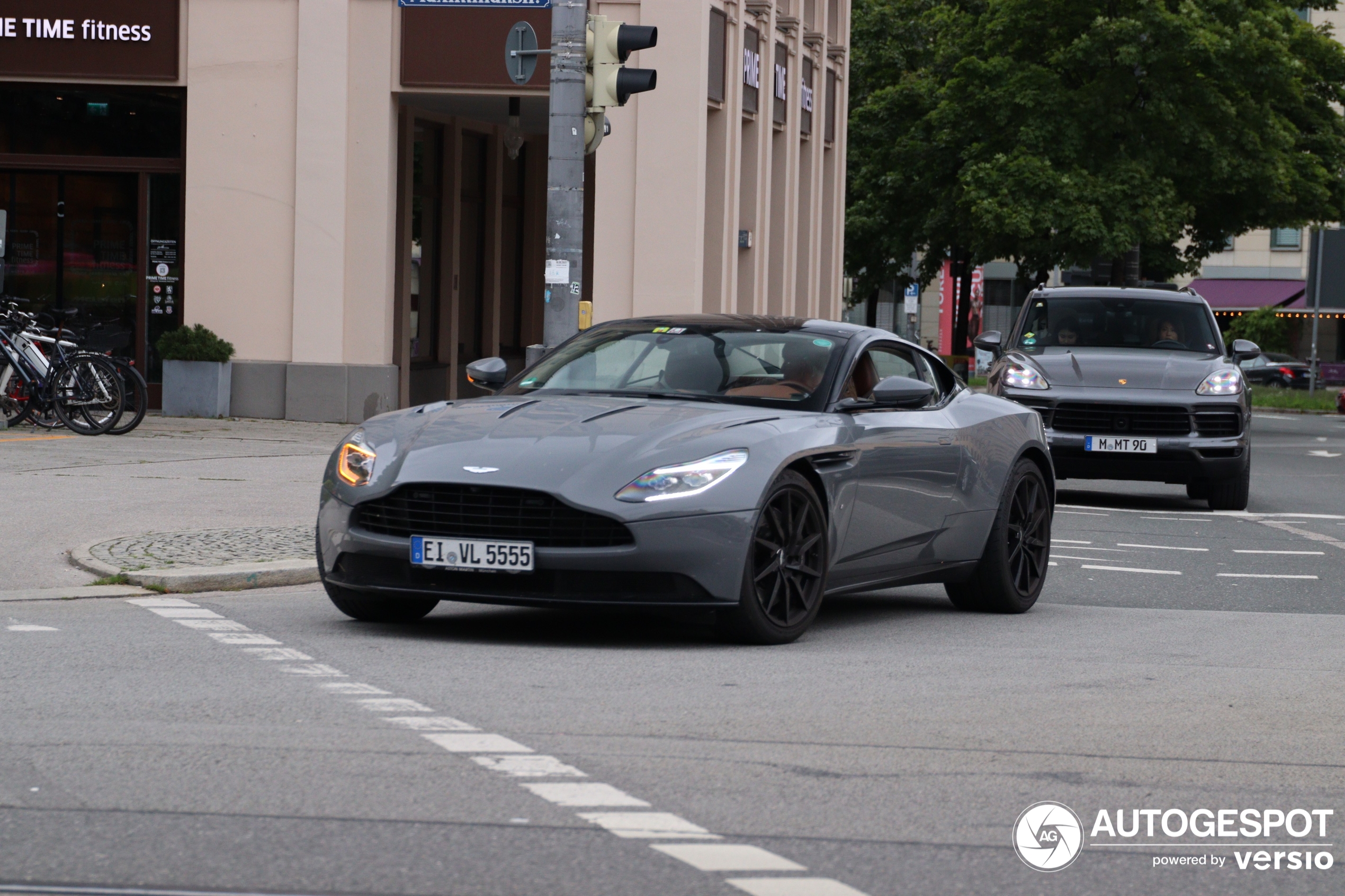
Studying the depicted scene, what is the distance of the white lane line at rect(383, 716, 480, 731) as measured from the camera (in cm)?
582

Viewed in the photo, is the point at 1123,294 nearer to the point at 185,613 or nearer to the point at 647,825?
the point at 185,613

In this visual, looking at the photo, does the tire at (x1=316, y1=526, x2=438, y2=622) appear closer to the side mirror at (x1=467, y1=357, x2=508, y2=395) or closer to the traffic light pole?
the side mirror at (x1=467, y1=357, x2=508, y2=395)

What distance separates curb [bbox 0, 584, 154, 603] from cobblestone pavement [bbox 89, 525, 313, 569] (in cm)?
32

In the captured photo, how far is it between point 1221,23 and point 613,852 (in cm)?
3168

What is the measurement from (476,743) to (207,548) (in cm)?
501

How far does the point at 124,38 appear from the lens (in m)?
22.4

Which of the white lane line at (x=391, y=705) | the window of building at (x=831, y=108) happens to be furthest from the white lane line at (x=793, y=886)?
the window of building at (x=831, y=108)

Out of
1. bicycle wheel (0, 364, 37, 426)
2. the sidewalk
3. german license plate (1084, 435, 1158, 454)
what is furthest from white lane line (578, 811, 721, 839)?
bicycle wheel (0, 364, 37, 426)

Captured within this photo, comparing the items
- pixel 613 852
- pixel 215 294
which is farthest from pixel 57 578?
pixel 215 294

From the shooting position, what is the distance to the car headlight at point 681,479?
24.0 ft

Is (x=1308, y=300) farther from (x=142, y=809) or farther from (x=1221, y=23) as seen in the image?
(x=142, y=809)

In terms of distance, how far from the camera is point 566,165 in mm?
12867

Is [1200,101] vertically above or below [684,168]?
above

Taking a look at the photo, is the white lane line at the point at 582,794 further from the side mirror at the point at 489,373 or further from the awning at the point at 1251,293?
the awning at the point at 1251,293
